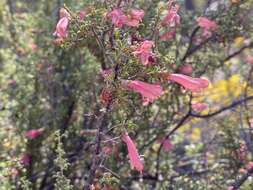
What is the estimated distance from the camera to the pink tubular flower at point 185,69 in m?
3.91

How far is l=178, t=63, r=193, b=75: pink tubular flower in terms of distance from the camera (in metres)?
3.91

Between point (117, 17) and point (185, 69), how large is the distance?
1.54 metres

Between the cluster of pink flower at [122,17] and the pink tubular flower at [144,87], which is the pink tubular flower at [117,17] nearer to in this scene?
the cluster of pink flower at [122,17]

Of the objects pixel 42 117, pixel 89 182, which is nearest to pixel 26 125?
pixel 42 117

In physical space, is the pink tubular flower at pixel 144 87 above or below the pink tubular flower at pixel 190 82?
below

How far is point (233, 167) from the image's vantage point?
13.4 feet

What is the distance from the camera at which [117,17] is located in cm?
250

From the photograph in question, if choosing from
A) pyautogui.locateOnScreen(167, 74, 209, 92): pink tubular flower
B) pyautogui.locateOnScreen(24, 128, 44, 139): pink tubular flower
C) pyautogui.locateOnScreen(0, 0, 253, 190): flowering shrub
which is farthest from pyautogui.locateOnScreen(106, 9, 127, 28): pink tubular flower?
pyautogui.locateOnScreen(24, 128, 44, 139): pink tubular flower

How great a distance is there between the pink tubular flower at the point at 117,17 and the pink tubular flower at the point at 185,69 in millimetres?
1428

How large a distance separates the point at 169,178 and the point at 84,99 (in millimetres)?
982

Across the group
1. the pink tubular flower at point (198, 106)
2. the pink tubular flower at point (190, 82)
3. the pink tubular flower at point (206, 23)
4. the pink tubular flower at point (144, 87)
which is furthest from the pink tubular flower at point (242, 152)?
the pink tubular flower at point (144, 87)

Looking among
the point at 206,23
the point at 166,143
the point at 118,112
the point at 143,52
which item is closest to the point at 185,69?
the point at 206,23

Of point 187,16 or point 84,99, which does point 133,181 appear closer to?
point 84,99

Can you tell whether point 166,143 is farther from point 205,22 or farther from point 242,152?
point 205,22
